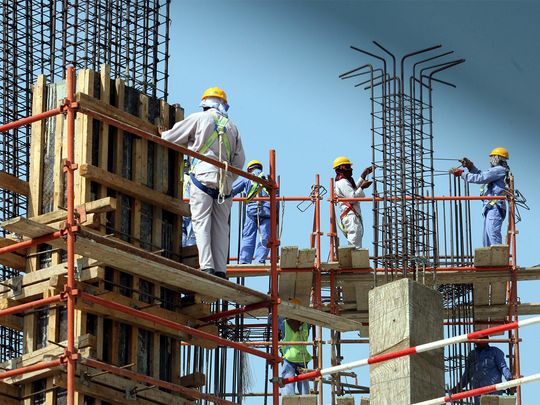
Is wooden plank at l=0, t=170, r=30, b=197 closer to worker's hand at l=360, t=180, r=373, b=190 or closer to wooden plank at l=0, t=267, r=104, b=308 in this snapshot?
wooden plank at l=0, t=267, r=104, b=308

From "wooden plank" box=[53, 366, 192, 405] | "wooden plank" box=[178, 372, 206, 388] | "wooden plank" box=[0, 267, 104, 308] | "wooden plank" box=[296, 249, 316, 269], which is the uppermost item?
"wooden plank" box=[296, 249, 316, 269]

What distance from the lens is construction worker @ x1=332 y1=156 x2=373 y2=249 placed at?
3150 centimetres

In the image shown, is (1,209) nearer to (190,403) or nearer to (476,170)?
(190,403)

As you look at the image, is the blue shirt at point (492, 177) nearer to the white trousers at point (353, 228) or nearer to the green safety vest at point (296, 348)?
the white trousers at point (353, 228)

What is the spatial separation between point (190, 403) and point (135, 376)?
1.99m

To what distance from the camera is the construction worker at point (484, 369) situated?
98.2 feet

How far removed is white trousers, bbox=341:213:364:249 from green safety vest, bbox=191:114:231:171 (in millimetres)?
9383

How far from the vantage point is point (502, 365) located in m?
30.0

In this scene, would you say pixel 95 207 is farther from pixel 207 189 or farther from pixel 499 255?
pixel 499 255

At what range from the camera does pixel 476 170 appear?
31.3 metres

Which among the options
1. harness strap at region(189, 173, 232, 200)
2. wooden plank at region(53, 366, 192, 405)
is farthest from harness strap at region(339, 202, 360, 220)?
→ wooden plank at region(53, 366, 192, 405)

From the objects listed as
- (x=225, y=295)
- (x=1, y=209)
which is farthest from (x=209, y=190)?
(x=1, y=209)

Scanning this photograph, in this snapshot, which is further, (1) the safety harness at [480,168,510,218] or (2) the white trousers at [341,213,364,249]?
(2) the white trousers at [341,213,364,249]

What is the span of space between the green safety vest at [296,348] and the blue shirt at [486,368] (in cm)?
281
